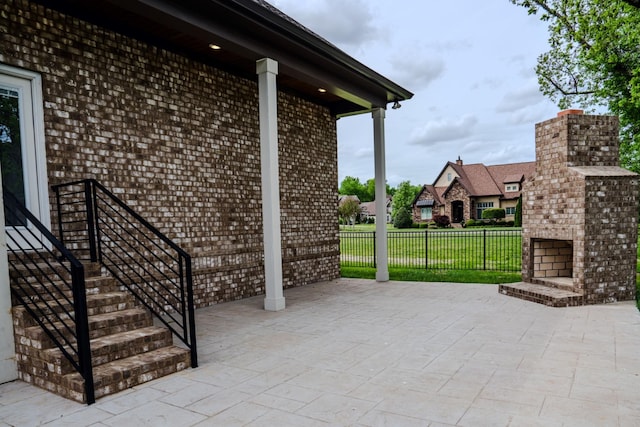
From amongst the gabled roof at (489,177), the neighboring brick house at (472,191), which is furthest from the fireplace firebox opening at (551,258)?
the gabled roof at (489,177)

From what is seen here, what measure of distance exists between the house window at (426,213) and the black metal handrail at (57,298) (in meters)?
36.2

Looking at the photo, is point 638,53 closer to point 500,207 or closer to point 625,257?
point 625,257

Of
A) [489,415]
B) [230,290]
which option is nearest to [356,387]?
[489,415]

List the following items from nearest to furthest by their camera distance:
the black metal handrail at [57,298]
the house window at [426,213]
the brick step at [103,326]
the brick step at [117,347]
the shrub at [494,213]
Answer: the black metal handrail at [57,298], the brick step at [117,347], the brick step at [103,326], the shrub at [494,213], the house window at [426,213]

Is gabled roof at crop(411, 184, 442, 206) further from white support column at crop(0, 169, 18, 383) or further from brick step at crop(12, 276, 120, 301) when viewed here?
white support column at crop(0, 169, 18, 383)

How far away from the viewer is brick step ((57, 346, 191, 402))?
9.44 ft

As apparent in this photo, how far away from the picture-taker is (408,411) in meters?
2.63

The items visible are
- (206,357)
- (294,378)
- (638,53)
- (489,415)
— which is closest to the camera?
(489,415)

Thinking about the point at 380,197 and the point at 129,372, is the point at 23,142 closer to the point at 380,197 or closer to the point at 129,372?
the point at 129,372

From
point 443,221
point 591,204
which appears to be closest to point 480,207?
point 443,221

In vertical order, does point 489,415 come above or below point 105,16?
below

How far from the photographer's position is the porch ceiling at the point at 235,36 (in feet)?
14.8

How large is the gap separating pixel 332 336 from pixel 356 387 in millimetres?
Answer: 1438

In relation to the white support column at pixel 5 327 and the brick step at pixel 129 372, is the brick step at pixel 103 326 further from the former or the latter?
the brick step at pixel 129 372
